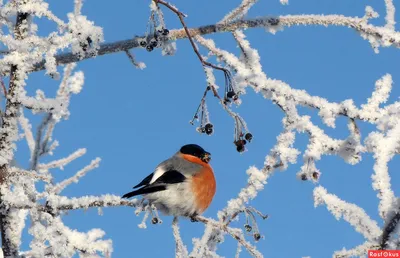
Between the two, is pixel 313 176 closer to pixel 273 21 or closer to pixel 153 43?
pixel 273 21

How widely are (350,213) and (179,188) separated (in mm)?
2849

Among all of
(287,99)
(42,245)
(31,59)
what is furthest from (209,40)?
(42,245)

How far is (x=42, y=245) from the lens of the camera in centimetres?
384

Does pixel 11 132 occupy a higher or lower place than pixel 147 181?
lower

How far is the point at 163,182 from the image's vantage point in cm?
515

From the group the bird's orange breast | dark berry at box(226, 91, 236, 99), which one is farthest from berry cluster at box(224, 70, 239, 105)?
the bird's orange breast

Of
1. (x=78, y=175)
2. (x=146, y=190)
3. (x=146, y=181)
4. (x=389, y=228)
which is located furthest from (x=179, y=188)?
(x=389, y=228)

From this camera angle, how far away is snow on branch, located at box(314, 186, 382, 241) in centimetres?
254

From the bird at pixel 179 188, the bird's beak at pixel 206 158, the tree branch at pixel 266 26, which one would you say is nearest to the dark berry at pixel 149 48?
the tree branch at pixel 266 26

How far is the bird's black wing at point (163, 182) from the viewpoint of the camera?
4.63 m

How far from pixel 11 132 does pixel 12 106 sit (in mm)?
203

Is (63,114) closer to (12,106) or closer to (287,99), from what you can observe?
(12,106)

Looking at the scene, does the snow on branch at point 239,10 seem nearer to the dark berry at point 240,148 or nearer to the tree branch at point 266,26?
the tree branch at point 266,26

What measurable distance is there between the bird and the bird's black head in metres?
0.70
